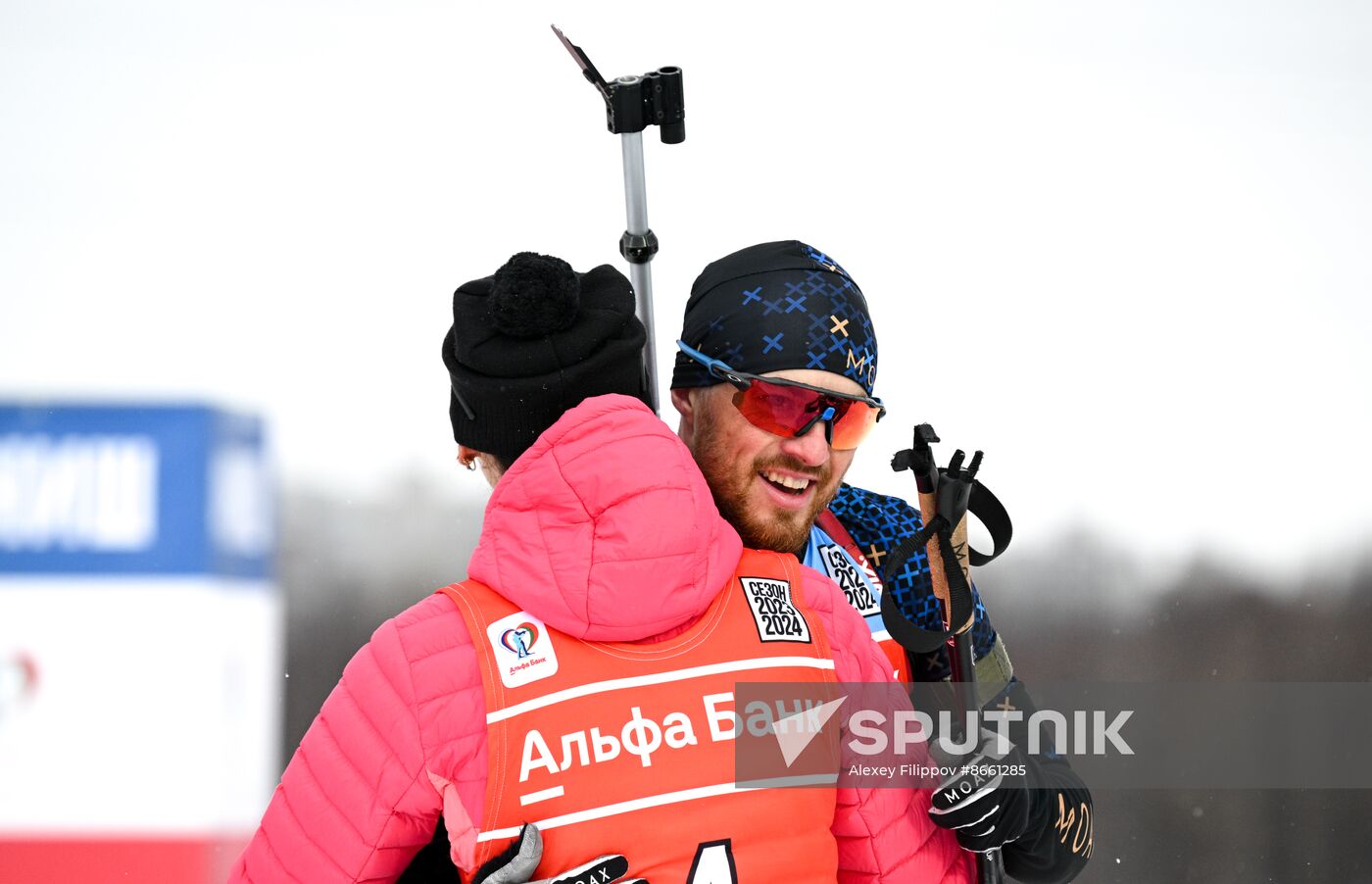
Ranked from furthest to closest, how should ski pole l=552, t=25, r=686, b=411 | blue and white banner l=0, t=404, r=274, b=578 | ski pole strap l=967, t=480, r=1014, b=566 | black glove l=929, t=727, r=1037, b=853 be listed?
blue and white banner l=0, t=404, r=274, b=578
ski pole l=552, t=25, r=686, b=411
ski pole strap l=967, t=480, r=1014, b=566
black glove l=929, t=727, r=1037, b=853

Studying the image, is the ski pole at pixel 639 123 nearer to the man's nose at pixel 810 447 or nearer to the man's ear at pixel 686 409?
the man's ear at pixel 686 409

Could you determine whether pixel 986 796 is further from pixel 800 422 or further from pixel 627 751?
pixel 800 422

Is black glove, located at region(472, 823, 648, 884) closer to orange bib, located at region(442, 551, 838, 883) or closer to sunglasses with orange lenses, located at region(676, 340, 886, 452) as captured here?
orange bib, located at region(442, 551, 838, 883)

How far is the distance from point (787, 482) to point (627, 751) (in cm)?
74

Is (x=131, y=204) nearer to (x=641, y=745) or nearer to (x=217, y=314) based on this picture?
(x=217, y=314)

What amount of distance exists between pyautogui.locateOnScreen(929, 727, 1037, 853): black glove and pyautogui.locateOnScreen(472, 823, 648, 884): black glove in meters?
0.46

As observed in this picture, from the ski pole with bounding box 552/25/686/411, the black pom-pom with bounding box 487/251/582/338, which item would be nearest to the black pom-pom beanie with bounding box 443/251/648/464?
the black pom-pom with bounding box 487/251/582/338

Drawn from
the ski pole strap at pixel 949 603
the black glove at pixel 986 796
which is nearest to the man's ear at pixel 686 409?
the ski pole strap at pixel 949 603

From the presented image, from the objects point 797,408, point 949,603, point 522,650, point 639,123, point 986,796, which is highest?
point 639,123

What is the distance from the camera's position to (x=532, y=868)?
127 centimetres

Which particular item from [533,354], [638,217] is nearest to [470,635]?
[533,354]

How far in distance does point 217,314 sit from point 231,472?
0.44 m

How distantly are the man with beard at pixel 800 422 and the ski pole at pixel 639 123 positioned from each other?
272 millimetres

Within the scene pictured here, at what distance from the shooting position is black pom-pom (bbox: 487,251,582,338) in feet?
5.22
